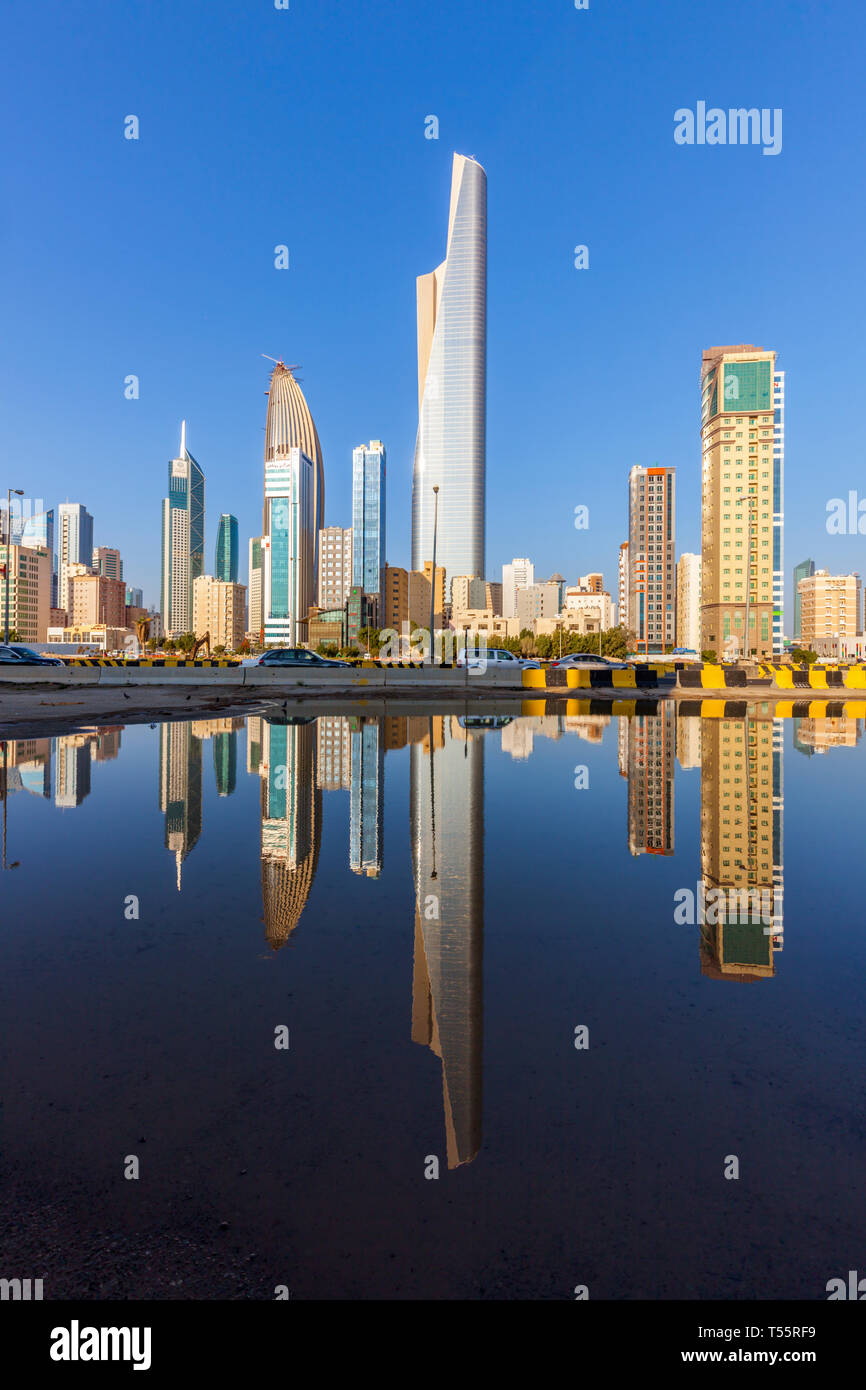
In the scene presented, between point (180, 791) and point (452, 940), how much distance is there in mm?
5729

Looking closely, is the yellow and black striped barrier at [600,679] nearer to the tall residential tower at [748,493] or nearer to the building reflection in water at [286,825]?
the building reflection in water at [286,825]

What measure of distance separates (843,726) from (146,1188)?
756 inches

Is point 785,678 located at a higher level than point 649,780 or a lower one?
higher

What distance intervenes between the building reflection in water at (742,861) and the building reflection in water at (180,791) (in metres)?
3.82

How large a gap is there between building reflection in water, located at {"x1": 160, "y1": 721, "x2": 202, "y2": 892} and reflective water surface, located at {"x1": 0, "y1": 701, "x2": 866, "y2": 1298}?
5.2 inches

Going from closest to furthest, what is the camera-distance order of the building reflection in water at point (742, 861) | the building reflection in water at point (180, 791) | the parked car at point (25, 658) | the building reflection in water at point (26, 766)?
the building reflection in water at point (742, 861)
the building reflection in water at point (180, 791)
the building reflection in water at point (26, 766)
the parked car at point (25, 658)

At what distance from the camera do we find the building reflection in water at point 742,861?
4430 mm

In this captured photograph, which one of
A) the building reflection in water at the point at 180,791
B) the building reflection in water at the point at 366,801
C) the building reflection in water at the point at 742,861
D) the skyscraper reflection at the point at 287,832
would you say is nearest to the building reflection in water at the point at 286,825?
the skyscraper reflection at the point at 287,832

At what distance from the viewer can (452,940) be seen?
453cm

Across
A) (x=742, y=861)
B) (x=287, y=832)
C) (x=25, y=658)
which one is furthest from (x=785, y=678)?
(x=25, y=658)

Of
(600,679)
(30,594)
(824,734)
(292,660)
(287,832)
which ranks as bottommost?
(287,832)

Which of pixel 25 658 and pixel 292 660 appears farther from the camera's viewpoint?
pixel 25 658

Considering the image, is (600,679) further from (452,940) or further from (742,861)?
(452,940)

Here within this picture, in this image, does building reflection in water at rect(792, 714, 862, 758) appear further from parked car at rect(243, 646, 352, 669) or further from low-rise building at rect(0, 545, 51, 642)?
low-rise building at rect(0, 545, 51, 642)
